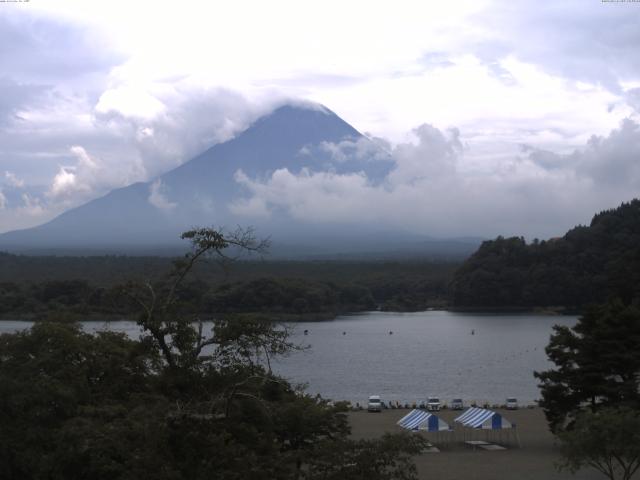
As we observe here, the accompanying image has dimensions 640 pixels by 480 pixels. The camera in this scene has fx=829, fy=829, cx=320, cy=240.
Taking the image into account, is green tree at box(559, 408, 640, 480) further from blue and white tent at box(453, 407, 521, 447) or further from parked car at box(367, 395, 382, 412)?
parked car at box(367, 395, 382, 412)

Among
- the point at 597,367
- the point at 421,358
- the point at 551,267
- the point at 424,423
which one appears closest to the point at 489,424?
the point at 424,423

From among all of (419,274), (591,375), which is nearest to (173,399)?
(591,375)

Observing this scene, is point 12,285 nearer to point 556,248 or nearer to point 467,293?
point 467,293

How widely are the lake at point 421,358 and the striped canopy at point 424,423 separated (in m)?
2.63

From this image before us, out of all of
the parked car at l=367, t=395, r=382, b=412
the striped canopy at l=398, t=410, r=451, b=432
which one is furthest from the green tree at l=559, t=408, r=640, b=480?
the parked car at l=367, t=395, r=382, b=412

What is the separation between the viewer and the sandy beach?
13992 millimetres

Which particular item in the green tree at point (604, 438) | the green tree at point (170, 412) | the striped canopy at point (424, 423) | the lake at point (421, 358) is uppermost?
the green tree at point (170, 412)

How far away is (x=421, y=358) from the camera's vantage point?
1403 inches

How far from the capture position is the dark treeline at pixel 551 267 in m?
57.2

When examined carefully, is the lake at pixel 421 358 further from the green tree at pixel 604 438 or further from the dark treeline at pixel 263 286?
the green tree at pixel 604 438

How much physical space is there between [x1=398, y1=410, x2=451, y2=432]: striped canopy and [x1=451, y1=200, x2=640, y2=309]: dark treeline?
40098 mm

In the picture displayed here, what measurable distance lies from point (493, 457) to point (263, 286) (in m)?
36.9

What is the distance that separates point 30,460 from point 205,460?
2336mm

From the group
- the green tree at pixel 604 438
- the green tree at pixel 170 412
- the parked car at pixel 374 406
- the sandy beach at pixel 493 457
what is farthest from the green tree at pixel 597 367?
the green tree at pixel 170 412
